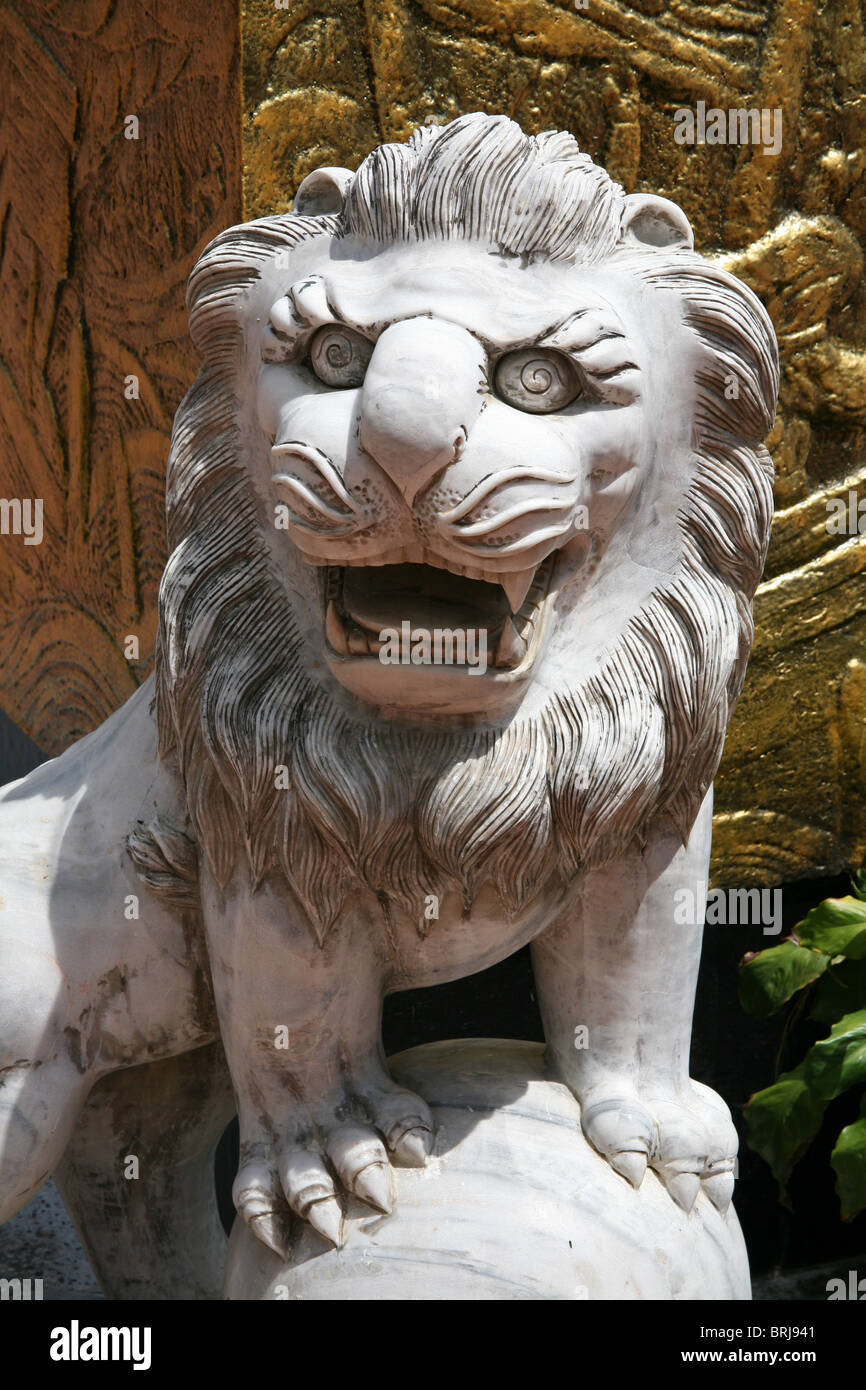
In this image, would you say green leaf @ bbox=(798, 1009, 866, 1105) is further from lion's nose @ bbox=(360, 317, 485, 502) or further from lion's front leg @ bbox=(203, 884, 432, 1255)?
lion's nose @ bbox=(360, 317, 485, 502)

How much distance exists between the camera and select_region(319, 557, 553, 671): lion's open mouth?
4.27 ft

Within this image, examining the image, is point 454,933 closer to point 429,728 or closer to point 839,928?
point 429,728

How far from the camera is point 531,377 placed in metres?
1.29

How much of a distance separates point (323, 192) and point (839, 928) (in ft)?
4.56

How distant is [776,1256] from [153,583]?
1.59 metres

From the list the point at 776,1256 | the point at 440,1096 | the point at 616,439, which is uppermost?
the point at 616,439

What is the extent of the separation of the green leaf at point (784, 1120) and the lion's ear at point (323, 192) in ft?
4.69

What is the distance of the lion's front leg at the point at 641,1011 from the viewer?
153 cm

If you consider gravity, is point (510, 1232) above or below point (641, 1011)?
below

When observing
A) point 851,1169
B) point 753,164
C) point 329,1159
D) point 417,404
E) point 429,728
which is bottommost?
point 851,1169

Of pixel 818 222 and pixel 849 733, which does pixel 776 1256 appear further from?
pixel 818 222

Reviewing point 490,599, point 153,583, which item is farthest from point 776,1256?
point 490,599

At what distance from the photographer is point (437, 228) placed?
1.33m

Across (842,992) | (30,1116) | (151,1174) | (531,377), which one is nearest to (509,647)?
(531,377)
